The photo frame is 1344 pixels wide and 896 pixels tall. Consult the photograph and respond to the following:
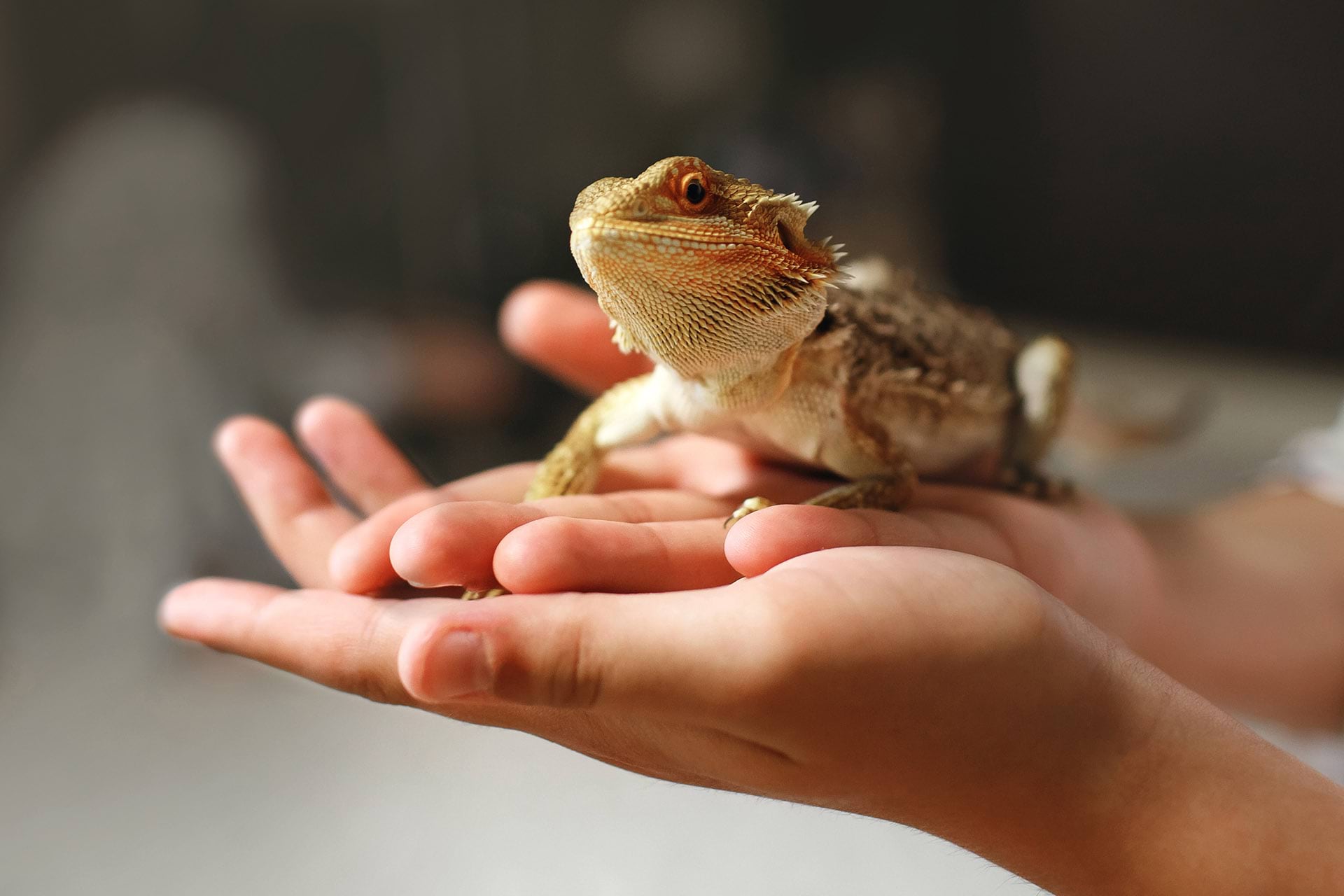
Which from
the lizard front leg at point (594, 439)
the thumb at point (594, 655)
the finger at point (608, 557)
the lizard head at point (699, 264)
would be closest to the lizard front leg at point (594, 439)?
the lizard front leg at point (594, 439)

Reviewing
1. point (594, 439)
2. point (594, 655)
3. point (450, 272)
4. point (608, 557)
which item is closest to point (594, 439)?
point (594, 439)

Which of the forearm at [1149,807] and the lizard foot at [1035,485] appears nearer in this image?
the forearm at [1149,807]

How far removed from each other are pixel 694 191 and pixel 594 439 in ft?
1.89

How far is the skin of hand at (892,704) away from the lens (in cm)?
86

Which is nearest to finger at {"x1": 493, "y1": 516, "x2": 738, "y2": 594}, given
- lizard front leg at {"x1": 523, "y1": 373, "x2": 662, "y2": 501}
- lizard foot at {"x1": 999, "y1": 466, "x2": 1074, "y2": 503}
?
lizard front leg at {"x1": 523, "y1": 373, "x2": 662, "y2": 501}

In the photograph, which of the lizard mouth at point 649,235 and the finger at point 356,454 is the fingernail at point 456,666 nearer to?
the lizard mouth at point 649,235

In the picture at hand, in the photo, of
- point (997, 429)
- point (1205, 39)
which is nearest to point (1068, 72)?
point (1205, 39)

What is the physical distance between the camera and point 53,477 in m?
2.05

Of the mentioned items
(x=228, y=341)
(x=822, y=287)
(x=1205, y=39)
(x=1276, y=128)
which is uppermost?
(x=1205, y=39)

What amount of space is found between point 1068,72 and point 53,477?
257 cm

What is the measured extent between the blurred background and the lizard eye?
77cm

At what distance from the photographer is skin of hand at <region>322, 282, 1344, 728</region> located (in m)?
1.07

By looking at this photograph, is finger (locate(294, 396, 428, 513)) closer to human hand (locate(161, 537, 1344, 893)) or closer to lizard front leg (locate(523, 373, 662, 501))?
lizard front leg (locate(523, 373, 662, 501))

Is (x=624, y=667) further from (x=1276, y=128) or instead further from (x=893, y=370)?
(x=1276, y=128)
